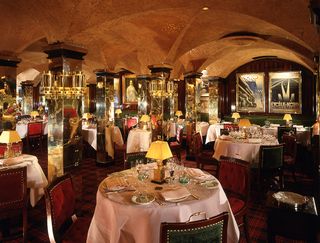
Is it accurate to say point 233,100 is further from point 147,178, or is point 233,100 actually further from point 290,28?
point 147,178

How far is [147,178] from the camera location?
10.8 feet

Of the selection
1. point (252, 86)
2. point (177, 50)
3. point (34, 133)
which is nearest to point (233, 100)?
point (252, 86)

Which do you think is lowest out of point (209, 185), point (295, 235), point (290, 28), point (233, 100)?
point (295, 235)

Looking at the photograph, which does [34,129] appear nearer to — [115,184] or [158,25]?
[158,25]

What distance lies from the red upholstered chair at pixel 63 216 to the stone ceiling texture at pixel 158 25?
2.96 m

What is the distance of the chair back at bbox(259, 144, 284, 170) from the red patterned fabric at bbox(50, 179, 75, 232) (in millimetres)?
3557

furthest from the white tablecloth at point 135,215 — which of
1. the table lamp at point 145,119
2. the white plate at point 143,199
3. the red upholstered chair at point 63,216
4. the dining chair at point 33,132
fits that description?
the dining chair at point 33,132

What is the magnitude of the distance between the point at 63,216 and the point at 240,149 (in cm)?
426

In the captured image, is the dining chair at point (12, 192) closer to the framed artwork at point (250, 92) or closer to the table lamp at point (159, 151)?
the table lamp at point (159, 151)

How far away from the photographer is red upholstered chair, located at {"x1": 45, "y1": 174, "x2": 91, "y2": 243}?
2525mm

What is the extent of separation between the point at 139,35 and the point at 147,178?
478 cm

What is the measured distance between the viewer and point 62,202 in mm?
2793

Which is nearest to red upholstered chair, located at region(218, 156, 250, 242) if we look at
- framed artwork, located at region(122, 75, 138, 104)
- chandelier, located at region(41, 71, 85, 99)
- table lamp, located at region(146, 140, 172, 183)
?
table lamp, located at region(146, 140, 172, 183)

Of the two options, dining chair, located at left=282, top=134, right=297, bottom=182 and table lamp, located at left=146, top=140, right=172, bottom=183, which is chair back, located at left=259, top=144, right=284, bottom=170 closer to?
dining chair, located at left=282, top=134, right=297, bottom=182
